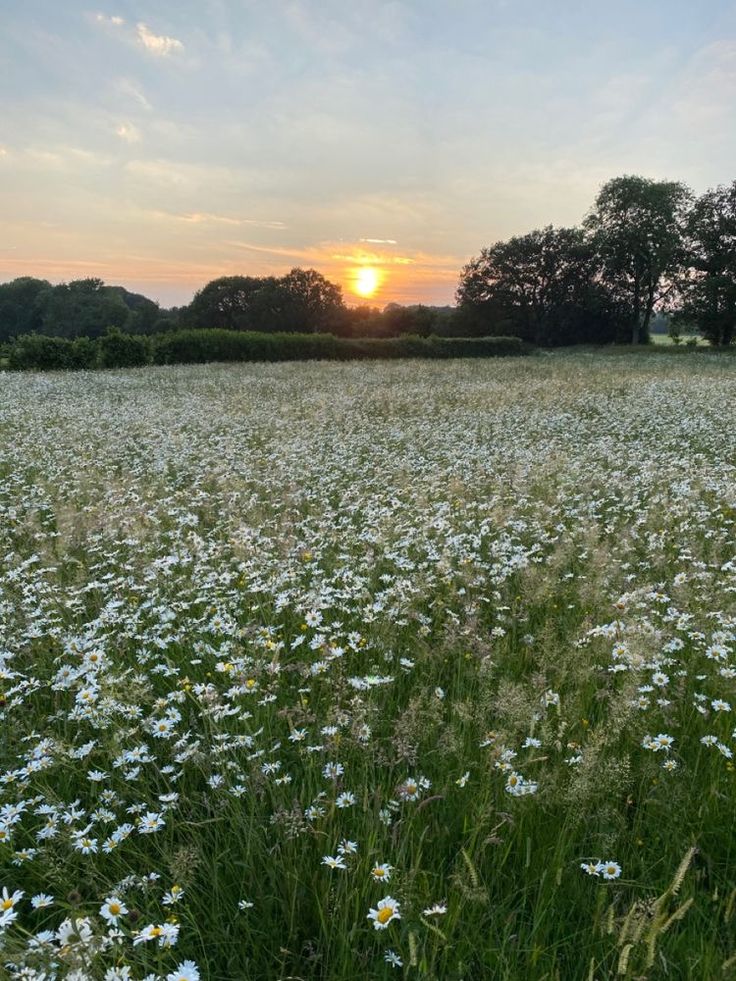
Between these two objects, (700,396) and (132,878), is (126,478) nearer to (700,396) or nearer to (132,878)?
(132,878)

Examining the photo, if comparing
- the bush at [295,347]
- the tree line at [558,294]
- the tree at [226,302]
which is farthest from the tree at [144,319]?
the bush at [295,347]

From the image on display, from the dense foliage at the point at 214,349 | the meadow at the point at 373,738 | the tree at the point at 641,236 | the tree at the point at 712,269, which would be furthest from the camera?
the tree at the point at 641,236

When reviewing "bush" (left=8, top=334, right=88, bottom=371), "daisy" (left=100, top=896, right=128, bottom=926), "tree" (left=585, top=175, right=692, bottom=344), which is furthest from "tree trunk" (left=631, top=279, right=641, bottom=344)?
"daisy" (left=100, top=896, right=128, bottom=926)

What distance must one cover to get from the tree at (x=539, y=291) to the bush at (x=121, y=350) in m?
48.1

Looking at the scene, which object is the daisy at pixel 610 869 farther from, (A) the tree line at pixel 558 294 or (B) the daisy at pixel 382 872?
(A) the tree line at pixel 558 294

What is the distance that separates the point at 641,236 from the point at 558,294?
1333 centimetres

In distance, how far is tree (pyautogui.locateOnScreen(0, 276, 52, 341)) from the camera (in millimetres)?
102250

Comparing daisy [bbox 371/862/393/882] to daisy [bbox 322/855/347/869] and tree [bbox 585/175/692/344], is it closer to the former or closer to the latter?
daisy [bbox 322/855/347/869]

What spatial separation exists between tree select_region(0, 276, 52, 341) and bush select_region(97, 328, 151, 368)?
248 feet

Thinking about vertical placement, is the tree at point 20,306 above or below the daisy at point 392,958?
above

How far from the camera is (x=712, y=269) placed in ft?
199

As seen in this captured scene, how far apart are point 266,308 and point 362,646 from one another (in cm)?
8210

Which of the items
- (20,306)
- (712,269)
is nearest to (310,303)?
(712,269)

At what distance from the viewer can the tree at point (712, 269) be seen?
58.2 m
